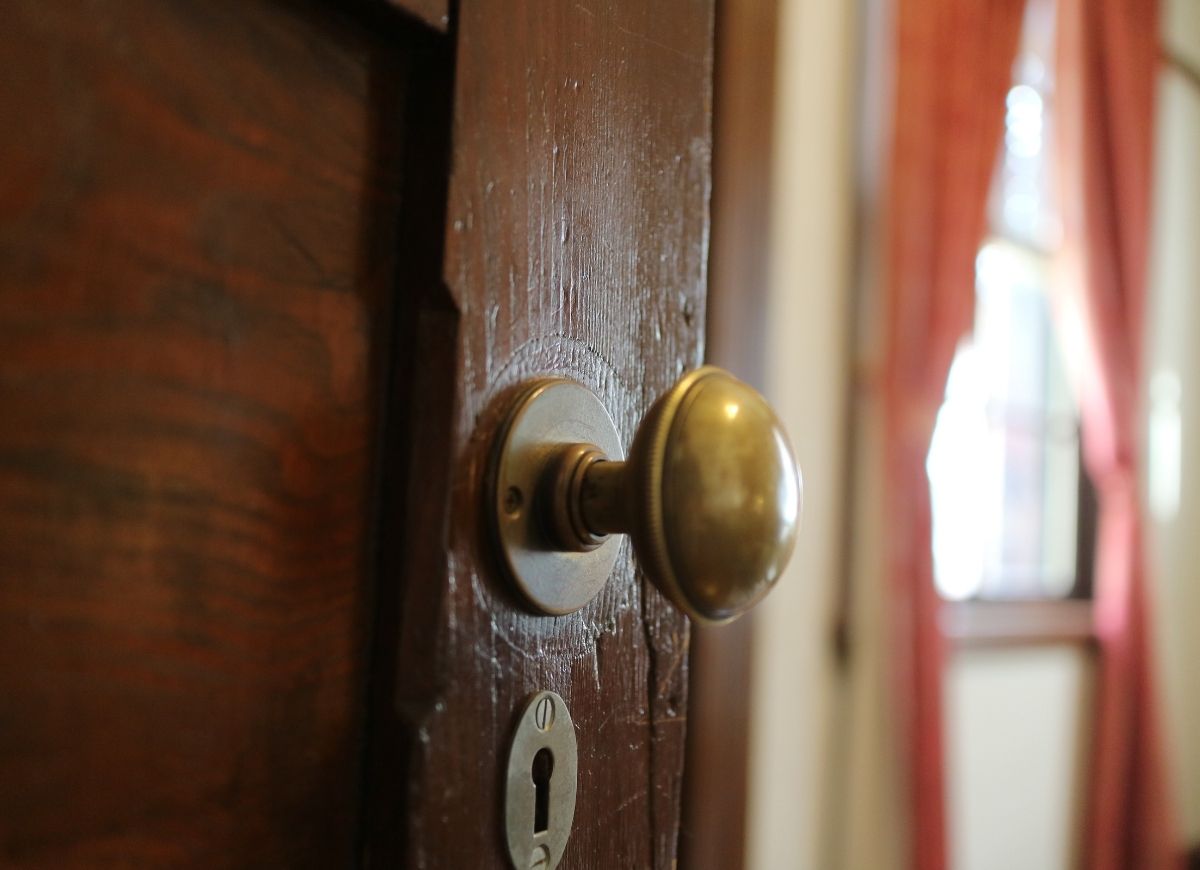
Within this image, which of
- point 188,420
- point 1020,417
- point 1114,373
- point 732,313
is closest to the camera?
point 188,420

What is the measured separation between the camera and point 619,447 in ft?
0.95

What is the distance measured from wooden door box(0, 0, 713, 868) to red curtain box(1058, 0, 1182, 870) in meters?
1.84

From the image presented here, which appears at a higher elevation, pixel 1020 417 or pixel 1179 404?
pixel 1179 404

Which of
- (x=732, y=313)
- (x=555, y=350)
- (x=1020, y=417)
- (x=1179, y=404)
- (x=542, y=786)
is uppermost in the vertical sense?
(x=1179, y=404)

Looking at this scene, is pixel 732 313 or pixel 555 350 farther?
pixel 732 313

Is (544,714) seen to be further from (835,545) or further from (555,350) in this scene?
(835,545)

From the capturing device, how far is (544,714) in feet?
0.87

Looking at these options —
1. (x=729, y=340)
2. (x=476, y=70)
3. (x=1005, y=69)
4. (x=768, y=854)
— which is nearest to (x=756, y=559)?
(x=476, y=70)

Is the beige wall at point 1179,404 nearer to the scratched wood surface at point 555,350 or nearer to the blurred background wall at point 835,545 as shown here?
the blurred background wall at point 835,545

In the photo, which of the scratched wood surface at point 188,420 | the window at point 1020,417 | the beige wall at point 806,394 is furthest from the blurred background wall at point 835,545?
the scratched wood surface at point 188,420

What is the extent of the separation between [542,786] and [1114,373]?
75.4 inches

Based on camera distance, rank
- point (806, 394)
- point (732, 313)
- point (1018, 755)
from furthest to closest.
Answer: point (1018, 755), point (806, 394), point (732, 313)

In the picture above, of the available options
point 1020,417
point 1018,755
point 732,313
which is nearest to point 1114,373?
point 1020,417

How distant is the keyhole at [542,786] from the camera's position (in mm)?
260
